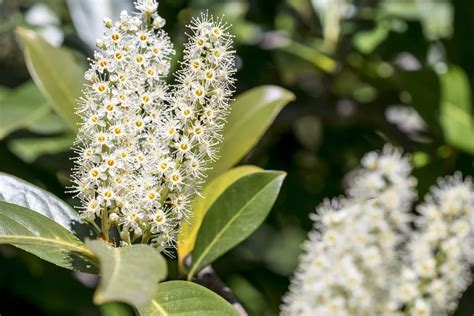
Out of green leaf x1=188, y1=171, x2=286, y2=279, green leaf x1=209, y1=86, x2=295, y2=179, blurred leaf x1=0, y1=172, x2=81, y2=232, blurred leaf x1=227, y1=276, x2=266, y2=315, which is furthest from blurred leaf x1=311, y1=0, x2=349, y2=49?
blurred leaf x1=0, y1=172, x2=81, y2=232

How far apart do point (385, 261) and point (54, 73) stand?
625 mm

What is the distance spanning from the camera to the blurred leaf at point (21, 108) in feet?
5.33

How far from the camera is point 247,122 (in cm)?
124

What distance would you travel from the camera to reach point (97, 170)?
0.75 metres

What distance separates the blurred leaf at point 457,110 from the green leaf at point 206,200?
2.47ft

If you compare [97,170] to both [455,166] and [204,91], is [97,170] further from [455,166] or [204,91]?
[455,166]

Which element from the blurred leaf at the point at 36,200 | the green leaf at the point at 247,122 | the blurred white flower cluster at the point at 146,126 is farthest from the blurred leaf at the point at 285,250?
the blurred white flower cluster at the point at 146,126

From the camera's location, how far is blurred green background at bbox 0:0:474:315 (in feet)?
5.54

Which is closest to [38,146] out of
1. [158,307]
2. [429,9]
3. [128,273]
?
[158,307]

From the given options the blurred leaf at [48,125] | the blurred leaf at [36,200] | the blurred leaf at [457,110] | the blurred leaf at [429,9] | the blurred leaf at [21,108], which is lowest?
the blurred leaf at [429,9]

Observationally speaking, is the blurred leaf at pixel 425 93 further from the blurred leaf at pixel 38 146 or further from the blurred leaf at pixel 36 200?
the blurred leaf at pixel 36 200

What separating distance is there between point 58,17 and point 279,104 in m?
1.06

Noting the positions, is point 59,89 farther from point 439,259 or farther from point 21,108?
point 439,259

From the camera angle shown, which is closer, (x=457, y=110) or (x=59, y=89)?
(x=59, y=89)
